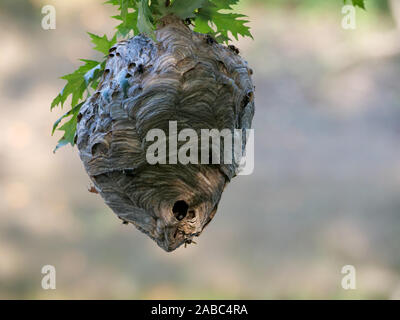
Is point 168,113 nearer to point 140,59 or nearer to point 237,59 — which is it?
point 140,59

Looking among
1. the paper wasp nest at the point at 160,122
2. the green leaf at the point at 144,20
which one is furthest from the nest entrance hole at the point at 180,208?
the green leaf at the point at 144,20

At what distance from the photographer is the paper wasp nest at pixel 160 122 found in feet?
3.85

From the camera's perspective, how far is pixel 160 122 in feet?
3.83

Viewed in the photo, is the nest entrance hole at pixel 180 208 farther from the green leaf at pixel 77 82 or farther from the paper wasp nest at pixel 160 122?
the green leaf at pixel 77 82

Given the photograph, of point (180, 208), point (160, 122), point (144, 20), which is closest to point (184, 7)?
point (144, 20)

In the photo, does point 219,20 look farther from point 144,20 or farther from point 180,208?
point 180,208

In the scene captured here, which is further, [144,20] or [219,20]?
[219,20]

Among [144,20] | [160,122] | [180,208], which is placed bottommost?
[180,208]

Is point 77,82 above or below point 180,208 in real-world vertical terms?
above

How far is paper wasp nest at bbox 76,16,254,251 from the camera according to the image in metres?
1.17

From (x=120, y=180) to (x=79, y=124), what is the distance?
0.64 ft

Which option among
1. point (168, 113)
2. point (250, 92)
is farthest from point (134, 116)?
point (250, 92)

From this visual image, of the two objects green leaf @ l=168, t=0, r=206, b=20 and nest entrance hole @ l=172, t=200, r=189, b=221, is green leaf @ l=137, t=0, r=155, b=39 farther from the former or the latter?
nest entrance hole @ l=172, t=200, r=189, b=221

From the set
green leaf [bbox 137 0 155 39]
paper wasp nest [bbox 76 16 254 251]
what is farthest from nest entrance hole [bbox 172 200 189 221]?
green leaf [bbox 137 0 155 39]
